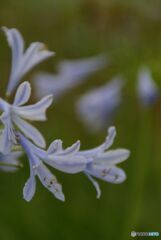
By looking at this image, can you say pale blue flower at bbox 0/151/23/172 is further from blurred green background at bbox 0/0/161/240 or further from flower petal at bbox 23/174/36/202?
blurred green background at bbox 0/0/161/240

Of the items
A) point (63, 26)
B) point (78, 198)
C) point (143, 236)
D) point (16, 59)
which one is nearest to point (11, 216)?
point (78, 198)

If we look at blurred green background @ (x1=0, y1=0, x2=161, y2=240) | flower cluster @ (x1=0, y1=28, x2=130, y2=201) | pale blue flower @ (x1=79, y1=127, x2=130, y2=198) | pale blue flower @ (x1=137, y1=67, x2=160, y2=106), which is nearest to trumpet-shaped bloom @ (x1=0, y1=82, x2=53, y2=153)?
flower cluster @ (x1=0, y1=28, x2=130, y2=201)

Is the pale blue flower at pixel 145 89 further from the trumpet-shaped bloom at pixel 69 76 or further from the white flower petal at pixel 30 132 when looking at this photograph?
the white flower petal at pixel 30 132

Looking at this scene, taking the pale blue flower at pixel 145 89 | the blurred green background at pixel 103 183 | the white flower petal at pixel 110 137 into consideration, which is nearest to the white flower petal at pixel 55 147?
the white flower petal at pixel 110 137

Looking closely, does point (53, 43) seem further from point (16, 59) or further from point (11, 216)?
point (16, 59)

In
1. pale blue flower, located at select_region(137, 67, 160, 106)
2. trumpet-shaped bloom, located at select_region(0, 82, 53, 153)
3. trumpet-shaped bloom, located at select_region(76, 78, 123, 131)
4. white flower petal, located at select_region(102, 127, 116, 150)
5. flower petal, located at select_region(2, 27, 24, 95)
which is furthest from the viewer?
trumpet-shaped bloom, located at select_region(76, 78, 123, 131)

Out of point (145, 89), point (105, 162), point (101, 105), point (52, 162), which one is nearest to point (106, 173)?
point (105, 162)
